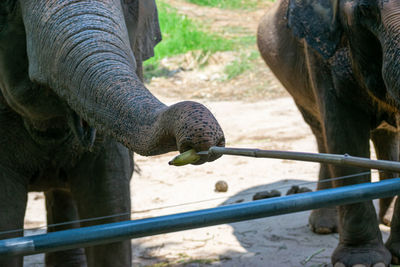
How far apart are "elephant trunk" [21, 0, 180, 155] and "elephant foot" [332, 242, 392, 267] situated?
6.63 ft

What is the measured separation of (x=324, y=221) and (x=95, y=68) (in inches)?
110

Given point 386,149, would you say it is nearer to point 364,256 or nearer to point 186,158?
point 364,256

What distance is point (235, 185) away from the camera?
5.71 metres

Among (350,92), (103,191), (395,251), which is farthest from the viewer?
(395,251)

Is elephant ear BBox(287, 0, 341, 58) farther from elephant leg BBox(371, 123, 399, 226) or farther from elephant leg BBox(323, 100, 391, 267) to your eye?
elephant leg BBox(371, 123, 399, 226)

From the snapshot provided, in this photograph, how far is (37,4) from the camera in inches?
88.8

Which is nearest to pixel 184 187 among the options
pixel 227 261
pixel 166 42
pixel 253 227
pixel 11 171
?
pixel 253 227

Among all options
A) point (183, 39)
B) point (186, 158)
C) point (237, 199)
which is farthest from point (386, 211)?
point (183, 39)

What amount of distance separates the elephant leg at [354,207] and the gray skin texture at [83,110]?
3.48 feet

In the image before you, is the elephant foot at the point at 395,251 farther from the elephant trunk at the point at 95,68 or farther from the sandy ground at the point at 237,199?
the elephant trunk at the point at 95,68

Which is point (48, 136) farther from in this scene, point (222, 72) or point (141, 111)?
point (222, 72)

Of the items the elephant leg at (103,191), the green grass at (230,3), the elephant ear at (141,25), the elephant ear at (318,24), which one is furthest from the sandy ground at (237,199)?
the green grass at (230,3)

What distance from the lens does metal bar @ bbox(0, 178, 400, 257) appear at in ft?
5.05

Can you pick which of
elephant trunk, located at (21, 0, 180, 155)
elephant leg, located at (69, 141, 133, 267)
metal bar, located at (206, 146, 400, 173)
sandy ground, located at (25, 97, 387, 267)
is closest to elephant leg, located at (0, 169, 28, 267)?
elephant leg, located at (69, 141, 133, 267)
